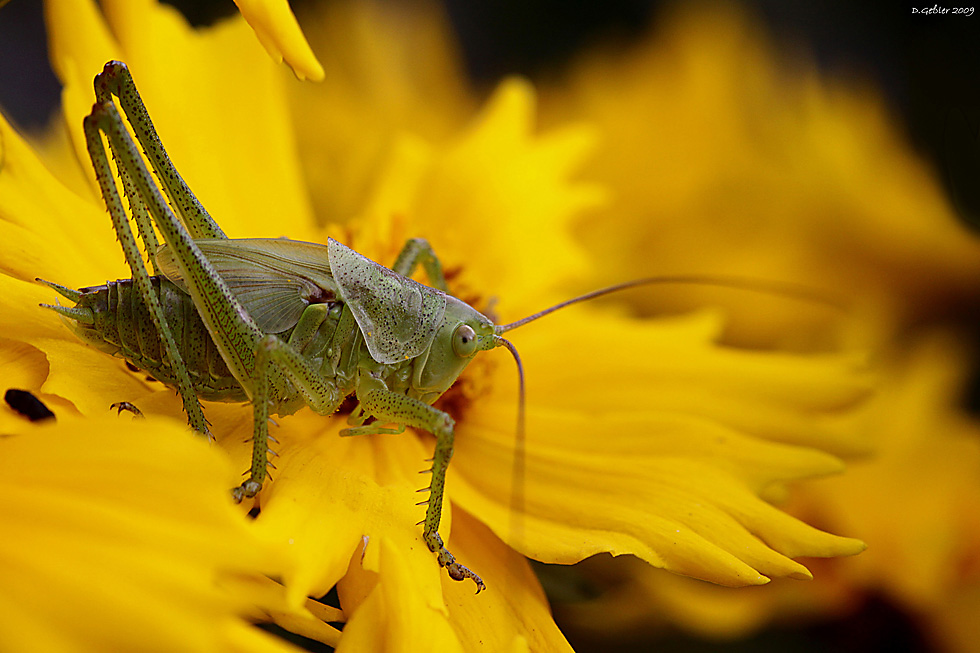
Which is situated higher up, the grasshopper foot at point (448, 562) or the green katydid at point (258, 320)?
the green katydid at point (258, 320)

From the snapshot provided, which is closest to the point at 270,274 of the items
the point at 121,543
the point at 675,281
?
the point at 121,543

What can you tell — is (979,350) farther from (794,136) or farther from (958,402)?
(794,136)

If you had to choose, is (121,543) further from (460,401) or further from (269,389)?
(460,401)

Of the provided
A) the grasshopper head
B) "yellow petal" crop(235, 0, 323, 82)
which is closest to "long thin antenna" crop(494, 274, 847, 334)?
the grasshopper head

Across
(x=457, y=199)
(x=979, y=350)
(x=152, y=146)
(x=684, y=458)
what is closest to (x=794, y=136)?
(x=979, y=350)

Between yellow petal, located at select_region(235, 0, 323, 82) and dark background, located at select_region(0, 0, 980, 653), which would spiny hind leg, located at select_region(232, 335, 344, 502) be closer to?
yellow petal, located at select_region(235, 0, 323, 82)

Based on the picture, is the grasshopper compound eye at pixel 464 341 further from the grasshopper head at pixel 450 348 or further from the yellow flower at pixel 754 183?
the yellow flower at pixel 754 183

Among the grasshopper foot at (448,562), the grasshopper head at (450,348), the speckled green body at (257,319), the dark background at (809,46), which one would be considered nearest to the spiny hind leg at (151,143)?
the speckled green body at (257,319)
